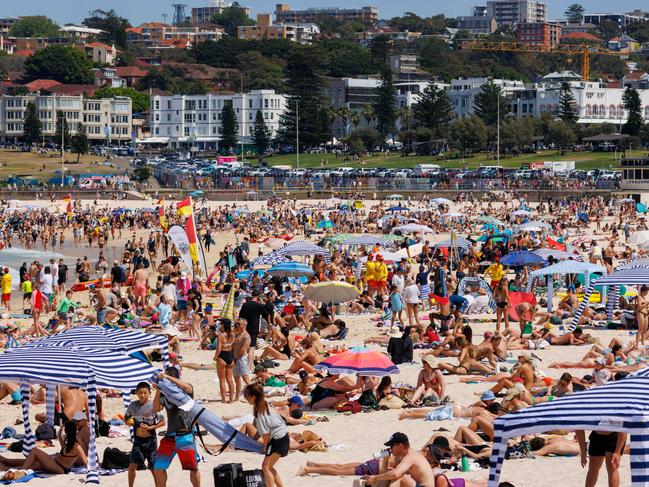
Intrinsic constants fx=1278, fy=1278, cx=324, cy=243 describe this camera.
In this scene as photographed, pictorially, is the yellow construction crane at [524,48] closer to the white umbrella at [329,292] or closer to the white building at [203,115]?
the white building at [203,115]

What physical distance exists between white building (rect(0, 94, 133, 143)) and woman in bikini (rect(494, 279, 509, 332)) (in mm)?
95967

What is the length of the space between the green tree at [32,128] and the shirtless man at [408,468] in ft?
Result: 341

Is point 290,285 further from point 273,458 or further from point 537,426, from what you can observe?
point 537,426

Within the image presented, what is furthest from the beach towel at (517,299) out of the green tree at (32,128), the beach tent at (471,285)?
the green tree at (32,128)

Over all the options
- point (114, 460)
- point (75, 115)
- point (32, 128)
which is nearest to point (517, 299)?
point (114, 460)

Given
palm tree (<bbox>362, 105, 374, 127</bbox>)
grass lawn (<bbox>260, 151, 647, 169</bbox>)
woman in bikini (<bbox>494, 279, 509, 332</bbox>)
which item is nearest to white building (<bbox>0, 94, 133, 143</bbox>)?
palm tree (<bbox>362, 105, 374, 127</bbox>)

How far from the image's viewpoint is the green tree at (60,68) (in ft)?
440

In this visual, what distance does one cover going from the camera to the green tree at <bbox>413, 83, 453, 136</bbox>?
92.7 m

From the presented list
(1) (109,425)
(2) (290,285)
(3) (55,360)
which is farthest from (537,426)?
(2) (290,285)

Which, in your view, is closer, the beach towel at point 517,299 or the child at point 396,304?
the child at point 396,304

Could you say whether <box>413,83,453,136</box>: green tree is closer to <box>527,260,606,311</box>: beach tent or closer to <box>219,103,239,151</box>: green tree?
<box>219,103,239,151</box>: green tree

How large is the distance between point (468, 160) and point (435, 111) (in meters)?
8.60

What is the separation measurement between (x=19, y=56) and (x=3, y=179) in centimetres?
8363

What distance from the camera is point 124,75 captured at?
140375mm
